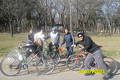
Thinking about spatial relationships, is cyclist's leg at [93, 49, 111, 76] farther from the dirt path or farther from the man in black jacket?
the dirt path

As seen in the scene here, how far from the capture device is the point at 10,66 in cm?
727

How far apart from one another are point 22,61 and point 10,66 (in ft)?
1.45

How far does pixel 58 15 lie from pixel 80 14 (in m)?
6.17

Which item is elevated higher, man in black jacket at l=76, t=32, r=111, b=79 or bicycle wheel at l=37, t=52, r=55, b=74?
man in black jacket at l=76, t=32, r=111, b=79

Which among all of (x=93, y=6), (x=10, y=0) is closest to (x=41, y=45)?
(x=10, y=0)

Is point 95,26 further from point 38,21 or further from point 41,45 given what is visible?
point 41,45

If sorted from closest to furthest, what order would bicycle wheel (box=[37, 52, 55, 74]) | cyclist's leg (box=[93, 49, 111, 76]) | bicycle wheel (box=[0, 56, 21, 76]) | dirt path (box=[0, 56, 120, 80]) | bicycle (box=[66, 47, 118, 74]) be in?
cyclist's leg (box=[93, 49, 111, 76]) → dirt path (box=[0, 56, 120, 80]) → bicycle wheel (box=[0, 56, 21, 76]) → bicycle (box=[66, 47, 118, 74]) → bicycle wheel (box=[37, 52, 55, 74])

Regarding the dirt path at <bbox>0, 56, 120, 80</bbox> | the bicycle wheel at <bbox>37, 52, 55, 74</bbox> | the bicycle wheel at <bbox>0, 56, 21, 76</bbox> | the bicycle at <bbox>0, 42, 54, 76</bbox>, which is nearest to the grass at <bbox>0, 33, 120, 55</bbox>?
the dirt path at <bbox>0, 56, 120, 80</bbox>

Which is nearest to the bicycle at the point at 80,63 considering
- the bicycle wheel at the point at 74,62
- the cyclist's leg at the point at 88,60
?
the bicycle wheel at the point at 74,62

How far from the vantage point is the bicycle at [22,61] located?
23.8 ft

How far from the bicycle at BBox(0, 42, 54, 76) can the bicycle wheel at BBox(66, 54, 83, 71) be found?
0.68 metres

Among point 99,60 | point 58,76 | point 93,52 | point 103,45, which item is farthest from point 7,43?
point 99,60

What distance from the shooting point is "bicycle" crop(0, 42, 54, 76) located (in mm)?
7246

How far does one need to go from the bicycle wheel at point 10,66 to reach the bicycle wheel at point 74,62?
1.90 meters
